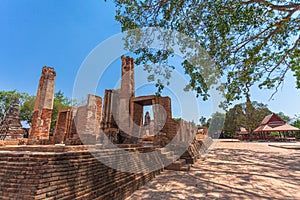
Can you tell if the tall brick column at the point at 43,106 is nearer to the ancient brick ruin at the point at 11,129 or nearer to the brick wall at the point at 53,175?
the ancient brick ruin at the point at 11,129

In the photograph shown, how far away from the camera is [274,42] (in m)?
7.28

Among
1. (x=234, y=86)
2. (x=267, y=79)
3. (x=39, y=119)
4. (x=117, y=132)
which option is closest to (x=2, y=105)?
(x=39, y=119)

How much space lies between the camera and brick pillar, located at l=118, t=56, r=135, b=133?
8.21 m

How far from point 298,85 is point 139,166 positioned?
8.42 m

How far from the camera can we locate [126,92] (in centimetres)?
883

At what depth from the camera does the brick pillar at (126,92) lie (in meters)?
8.21

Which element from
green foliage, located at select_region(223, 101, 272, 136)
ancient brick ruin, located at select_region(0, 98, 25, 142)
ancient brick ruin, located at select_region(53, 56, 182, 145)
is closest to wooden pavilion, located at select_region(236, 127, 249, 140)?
green foliage, located at select_region(223, 101, 272, 136)

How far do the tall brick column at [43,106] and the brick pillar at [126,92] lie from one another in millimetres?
6575

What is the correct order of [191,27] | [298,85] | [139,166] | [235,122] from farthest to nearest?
[235,122] → [298,85] → [191,27] → [139,166]

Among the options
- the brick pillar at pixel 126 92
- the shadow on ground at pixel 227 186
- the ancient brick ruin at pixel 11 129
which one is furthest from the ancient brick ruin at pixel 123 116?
the ancient brick ruin at pixel 11 129

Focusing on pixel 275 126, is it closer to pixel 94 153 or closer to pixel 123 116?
pixel 123 116

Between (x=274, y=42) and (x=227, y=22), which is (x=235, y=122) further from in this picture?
(x=227, y=22)

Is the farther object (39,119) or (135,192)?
(39,119)

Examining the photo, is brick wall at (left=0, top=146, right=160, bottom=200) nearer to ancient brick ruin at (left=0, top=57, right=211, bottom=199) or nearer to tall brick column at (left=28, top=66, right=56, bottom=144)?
ancient brick ruin at (left=0, top=57, right=211, bottom=199)
